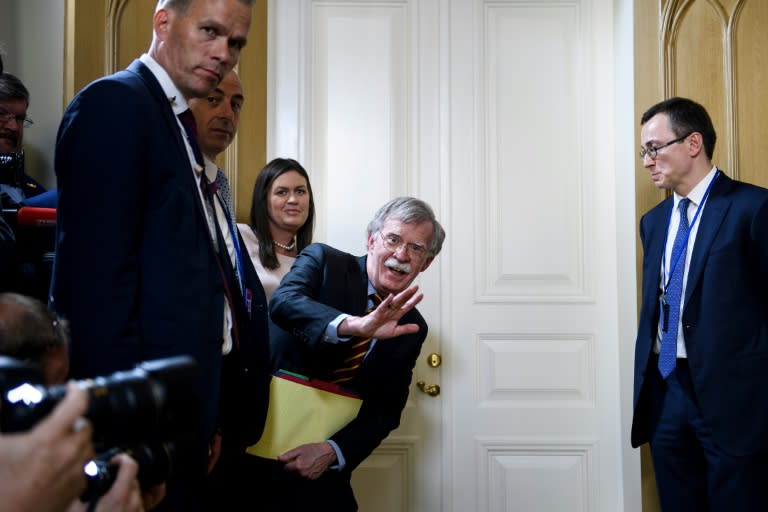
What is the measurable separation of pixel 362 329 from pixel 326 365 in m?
0.29

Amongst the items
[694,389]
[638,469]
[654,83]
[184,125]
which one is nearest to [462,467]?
[638,469]

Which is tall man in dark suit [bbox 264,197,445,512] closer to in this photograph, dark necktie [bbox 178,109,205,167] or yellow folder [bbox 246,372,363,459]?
yellow folder [bbox 246,372,363,459]

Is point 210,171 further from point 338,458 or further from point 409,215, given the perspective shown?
point 338,458

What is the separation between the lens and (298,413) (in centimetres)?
190

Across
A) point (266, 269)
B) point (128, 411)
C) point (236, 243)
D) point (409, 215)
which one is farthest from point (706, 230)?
point (128, 411)

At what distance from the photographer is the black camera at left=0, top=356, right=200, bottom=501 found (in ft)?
2.27

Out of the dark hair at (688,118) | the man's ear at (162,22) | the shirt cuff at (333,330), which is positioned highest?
the dark hair at (688,118)

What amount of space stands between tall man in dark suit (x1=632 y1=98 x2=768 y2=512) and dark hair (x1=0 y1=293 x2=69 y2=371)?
6.19ft

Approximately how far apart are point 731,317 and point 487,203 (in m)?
1.01

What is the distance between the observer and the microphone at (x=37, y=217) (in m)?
1.59

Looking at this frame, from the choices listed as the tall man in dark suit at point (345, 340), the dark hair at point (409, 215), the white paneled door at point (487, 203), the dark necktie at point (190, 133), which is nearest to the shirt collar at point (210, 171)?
the dark necktie at point (190, 133)

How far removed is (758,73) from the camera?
9.06 ft

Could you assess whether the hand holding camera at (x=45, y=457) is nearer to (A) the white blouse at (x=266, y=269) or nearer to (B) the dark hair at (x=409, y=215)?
(B) the dark hair at (x=409, y=215)

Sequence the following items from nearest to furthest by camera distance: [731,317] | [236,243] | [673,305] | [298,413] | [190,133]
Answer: [190,133], [236,243], [298,413], [731,317], [673,305]
